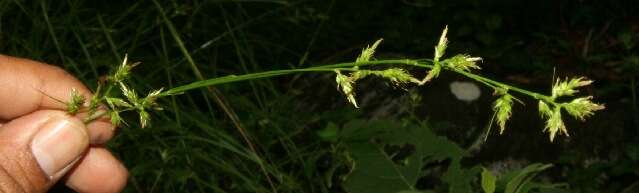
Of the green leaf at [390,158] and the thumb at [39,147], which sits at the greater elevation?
the thumb at [39,147]

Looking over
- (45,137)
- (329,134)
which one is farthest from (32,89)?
(329,134)

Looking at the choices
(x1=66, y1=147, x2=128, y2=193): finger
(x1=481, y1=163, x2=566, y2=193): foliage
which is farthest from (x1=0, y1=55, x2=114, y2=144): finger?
(x1=481, y1=163, x2=566, y2=193): foliage

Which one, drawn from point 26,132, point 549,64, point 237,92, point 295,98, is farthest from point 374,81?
point 26,132

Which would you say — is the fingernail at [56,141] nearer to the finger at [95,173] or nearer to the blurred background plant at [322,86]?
the finger at [95,173]

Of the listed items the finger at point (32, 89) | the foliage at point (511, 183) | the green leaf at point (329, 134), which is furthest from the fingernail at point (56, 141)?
the green leaf at point (329, 134)

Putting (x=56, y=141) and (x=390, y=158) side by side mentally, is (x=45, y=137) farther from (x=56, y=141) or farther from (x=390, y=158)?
(x=390, y=158)

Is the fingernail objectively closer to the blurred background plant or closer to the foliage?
the blurred background plant
